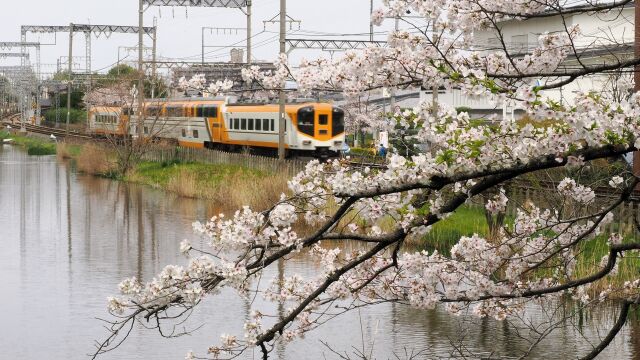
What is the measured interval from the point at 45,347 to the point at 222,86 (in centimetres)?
695

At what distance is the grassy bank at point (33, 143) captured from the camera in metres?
58.8

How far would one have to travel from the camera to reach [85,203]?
3155 centimetres

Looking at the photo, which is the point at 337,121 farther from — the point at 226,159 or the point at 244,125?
the point at 226,159

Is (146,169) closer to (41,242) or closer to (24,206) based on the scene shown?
(24,206)

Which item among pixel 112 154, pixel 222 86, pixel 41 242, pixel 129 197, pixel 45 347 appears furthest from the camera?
pixel 112 154

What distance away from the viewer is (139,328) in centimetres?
1492

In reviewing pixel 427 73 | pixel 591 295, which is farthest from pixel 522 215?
pixel 591 295

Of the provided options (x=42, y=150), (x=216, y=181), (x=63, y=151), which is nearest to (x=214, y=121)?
(x=216, y=181)

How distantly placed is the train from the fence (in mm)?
986

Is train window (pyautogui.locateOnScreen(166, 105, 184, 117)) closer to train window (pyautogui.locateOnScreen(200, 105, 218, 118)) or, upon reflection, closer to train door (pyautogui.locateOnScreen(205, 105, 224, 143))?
train window (pyautogui.locateOnScreen(200, 105, 218, 118))

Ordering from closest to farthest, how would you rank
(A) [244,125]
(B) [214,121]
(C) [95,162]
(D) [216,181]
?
(D) [216,181] → (A) [244,125] → (C) [95,162] → (B) [214,121]

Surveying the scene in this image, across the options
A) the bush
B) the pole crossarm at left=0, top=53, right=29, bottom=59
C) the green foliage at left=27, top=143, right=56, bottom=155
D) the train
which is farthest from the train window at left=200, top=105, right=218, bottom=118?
the pole crossarm at left=0, top=53, right=29, bottom=59

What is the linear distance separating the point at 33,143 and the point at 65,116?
19811 mm

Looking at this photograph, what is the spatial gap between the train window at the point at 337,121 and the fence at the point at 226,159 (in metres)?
4.20
